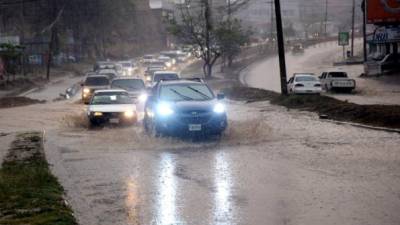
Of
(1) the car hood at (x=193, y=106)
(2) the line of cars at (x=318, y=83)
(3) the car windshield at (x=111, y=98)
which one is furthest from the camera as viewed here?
(2) the line of cars at (x=318, y=83)

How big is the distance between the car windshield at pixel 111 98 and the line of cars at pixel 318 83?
1913 centimetres

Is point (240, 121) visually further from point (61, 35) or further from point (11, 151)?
point (61, 35)

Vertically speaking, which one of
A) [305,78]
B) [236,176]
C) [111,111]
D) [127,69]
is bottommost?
[127,69]

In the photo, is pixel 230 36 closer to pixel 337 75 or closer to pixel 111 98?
pixel 337 75

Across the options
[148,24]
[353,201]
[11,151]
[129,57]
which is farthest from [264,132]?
[148,24]

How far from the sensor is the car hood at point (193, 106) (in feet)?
63.7

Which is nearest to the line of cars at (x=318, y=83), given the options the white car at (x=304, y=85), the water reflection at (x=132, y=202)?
the white car at (x=304, y=85)

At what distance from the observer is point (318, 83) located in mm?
44344

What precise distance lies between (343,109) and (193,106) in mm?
8654

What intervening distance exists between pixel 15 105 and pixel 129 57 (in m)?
80.1

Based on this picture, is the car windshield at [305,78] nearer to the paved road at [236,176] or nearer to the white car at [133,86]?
the white car at [133,86]

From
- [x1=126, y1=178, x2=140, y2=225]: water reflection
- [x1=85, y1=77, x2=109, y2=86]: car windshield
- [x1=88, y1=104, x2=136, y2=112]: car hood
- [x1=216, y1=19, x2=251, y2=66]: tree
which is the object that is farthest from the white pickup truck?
[x1=126, y1=178, x2=140, y2=225]: water reflection

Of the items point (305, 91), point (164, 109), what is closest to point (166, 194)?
point (164, 109)

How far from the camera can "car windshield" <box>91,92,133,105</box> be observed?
26.0 metres
